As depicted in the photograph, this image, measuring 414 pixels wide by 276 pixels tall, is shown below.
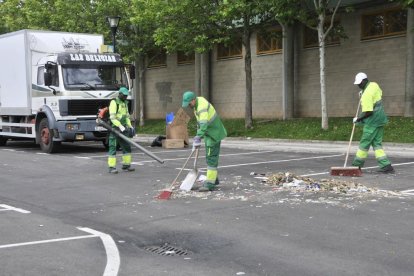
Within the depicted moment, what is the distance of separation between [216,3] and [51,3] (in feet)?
37.9

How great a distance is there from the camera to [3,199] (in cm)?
886

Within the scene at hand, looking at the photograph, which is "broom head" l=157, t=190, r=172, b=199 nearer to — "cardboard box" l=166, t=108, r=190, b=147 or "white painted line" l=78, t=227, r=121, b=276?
"white painted line" l=78, t=227, r=121, b=276

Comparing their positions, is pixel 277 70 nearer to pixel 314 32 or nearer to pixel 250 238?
pixel 314 32

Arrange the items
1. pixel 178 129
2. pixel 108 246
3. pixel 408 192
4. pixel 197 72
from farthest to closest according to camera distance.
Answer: pixel 197 72
pixel 178 129
pixel 408 192
pixel 108 246

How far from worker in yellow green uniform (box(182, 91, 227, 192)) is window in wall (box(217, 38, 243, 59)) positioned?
63.2ft

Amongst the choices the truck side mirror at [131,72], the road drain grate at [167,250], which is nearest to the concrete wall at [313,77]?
the truck side mirror at [131,72]

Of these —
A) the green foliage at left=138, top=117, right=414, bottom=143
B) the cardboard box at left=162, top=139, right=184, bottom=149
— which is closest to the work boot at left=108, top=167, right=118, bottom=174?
the cardboard box at left=162, top=139, right=184, bottom=149

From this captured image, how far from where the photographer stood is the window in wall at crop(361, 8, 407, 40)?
837 inches

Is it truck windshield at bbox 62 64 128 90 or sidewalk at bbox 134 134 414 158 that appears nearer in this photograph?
sidewalk at bbox 134 134 414 158

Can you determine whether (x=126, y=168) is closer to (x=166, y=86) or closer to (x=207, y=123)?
(x=207, y=123)

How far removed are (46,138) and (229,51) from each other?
1425 cm

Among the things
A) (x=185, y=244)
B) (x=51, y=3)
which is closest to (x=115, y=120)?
(x=185, y=244)

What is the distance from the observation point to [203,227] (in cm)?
662

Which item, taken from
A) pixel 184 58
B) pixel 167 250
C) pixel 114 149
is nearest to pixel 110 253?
pixel 167 250
